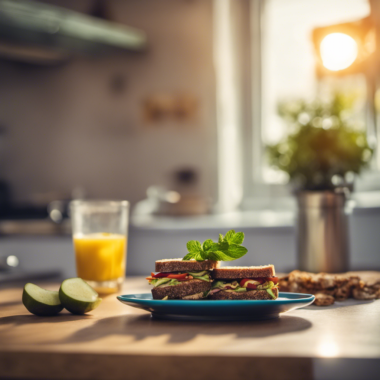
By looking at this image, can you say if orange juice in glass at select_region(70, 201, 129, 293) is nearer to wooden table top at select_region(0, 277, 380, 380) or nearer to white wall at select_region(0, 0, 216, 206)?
wooden table top at select_region(0, 277, 380, 380)

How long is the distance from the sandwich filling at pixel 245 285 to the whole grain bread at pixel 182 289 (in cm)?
1

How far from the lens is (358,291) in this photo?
999mm

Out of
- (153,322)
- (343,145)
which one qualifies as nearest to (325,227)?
(343,145)

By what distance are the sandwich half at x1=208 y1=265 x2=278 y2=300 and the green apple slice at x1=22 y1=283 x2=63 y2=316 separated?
0.82 feet

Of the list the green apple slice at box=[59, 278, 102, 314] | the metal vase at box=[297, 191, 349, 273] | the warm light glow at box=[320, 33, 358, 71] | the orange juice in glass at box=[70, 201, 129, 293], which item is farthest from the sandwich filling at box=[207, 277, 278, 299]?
the warm light glow at box=[320, 33, 358, 71]

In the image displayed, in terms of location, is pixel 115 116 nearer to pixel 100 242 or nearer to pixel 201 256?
pixel 100 242

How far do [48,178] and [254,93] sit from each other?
1420 mm

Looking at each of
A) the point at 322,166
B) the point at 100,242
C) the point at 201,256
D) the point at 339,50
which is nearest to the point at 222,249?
the point at 201,256

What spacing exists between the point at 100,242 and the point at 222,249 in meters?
0.42

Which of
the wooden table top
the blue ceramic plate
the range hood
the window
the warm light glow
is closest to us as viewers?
the wooden table top

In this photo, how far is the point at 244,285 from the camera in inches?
33.4

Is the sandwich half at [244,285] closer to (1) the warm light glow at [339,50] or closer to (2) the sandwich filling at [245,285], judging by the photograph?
(2) the sandwich filling at [245,285]

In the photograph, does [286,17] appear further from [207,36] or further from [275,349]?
[275,349]

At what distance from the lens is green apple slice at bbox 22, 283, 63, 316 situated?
0.85 m
